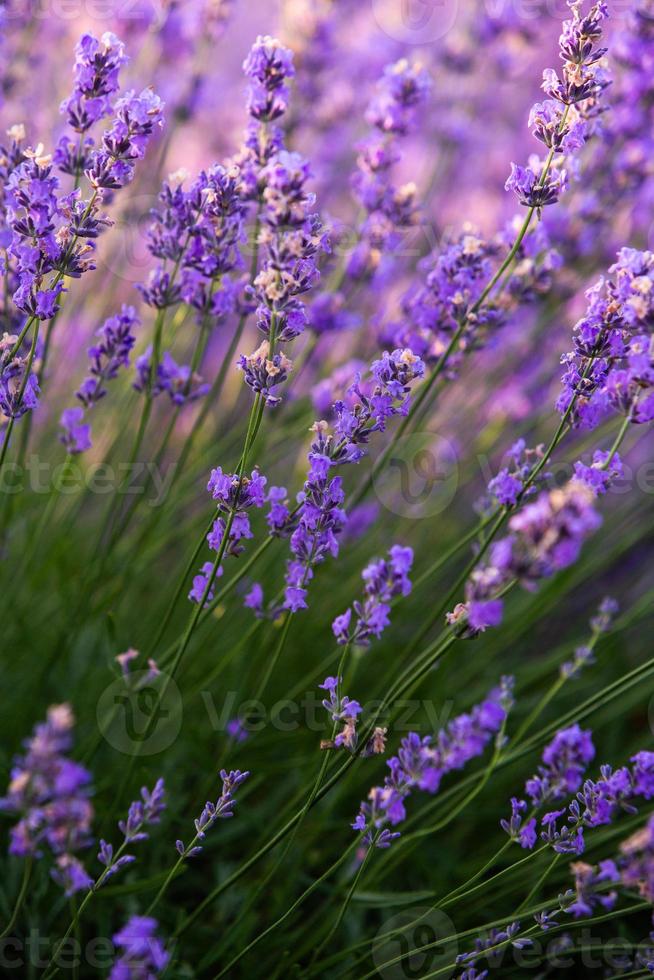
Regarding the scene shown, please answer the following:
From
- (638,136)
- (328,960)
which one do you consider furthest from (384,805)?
(638,136)

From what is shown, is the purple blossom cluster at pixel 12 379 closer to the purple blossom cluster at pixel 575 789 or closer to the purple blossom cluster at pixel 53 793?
the purple blossom cluster at pixel 53 793

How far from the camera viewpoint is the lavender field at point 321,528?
128 cm

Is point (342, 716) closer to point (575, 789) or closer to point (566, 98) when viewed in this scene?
point (575, 789)

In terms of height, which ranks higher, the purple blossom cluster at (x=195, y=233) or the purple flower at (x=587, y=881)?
the purple blossom cluster at (x=195, y=233)

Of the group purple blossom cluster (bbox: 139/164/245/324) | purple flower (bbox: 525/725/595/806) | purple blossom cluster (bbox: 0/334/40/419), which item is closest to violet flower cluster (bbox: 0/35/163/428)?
purple blossom cluster (bbox: 0/334/40/419)

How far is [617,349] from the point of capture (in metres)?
1.27

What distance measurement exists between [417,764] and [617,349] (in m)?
0.72

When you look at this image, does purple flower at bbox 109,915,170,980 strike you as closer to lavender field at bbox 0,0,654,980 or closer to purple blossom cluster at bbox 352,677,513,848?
lavender field at bbox 0,0,654,980

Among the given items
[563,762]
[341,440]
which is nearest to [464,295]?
[341,440]

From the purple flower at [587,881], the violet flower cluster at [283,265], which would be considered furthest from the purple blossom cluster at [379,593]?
the purple flower at [587,881]

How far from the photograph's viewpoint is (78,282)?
3082mm

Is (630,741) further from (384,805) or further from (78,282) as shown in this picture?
(78,282)

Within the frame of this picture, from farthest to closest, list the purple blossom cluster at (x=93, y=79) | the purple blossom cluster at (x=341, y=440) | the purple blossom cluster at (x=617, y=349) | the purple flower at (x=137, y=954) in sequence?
the purple blossom cluster at (x=93, y=79) → the purple blossom cluster at (x=341, y=440) → the purple blossom cluster at (x=617, y=349) → the purple flower at (x=137, y=954)

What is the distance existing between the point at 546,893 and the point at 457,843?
0.83 ft
